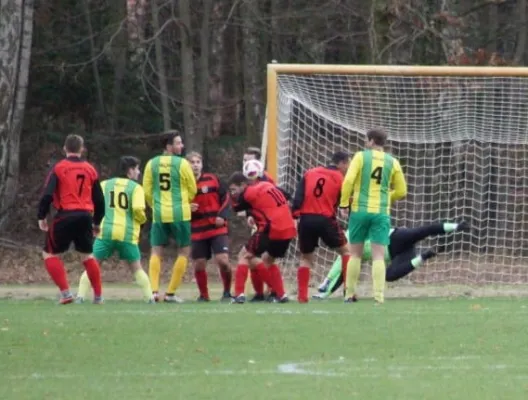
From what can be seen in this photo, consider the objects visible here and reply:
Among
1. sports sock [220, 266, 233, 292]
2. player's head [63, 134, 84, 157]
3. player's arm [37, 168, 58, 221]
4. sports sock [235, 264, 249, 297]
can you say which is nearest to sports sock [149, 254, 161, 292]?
sports sock [220, 266, 233, 292]

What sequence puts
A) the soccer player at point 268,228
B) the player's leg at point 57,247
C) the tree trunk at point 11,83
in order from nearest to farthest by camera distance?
1. the player's leg at point 57,247
2. the soccer player at point 268,228
3. the tree trunk at point 11,83

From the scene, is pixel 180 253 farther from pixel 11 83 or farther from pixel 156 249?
pixel 11 83

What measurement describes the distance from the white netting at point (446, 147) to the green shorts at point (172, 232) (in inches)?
111

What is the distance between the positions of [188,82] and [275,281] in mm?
16042

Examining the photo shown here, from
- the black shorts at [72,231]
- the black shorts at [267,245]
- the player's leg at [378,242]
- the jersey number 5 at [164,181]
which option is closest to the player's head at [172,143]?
the jersey number 5 at [164,181]

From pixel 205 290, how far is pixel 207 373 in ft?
26.4

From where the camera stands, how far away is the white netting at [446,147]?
1992 centimetres

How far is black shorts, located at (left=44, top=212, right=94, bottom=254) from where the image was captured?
15.2m

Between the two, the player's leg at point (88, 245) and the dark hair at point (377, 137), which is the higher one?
the dark hair at point (377, 137)

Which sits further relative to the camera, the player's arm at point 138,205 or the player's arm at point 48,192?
the player's arm at point 138,205

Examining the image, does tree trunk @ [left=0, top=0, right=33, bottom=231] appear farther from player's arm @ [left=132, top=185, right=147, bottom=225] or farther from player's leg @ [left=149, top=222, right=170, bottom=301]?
player's arm @ [left=132, top=185, right=147, bottom=225]

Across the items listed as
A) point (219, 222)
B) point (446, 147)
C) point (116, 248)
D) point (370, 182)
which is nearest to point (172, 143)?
point (219, 222)

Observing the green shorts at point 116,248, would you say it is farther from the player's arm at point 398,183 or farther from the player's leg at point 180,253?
the player's arm at point 398,183

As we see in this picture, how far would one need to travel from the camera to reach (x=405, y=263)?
→ 58.5 ft
